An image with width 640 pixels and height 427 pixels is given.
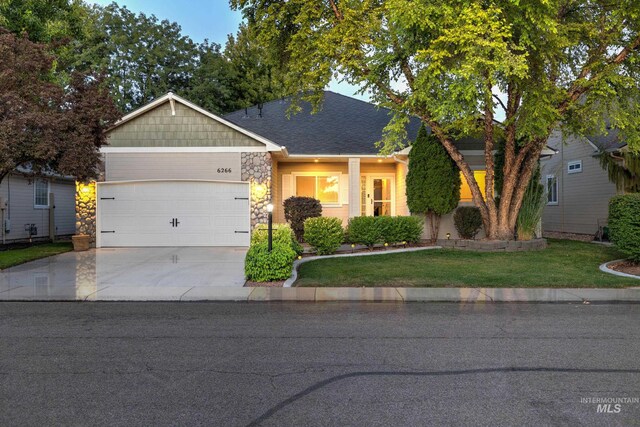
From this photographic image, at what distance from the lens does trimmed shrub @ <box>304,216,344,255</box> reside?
1230 centimetres

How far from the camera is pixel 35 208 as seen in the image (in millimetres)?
18469

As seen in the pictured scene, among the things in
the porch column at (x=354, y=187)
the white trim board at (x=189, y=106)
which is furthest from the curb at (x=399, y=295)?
the porch column at (x=354, y=187)

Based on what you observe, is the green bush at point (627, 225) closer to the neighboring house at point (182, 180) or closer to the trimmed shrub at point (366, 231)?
the neighboring house at point (182, 180)

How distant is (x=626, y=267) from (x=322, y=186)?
10624 mm

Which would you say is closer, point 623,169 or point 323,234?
point 323,234

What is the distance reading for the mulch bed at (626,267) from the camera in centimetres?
Result: 956

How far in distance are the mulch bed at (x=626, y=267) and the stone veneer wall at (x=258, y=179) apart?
1020 cm

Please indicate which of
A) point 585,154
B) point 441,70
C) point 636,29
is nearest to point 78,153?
point 441,70

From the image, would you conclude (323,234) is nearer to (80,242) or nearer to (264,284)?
(264,284)

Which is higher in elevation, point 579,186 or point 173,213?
point 579,186

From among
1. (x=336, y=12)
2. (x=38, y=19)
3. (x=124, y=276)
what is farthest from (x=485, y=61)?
(x=38, y=19)

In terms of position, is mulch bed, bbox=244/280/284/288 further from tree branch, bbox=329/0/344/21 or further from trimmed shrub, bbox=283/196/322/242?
tree branch, bbox=329/0/344/21

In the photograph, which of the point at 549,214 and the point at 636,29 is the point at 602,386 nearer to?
the point at 636,29

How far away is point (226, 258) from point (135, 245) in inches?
188
